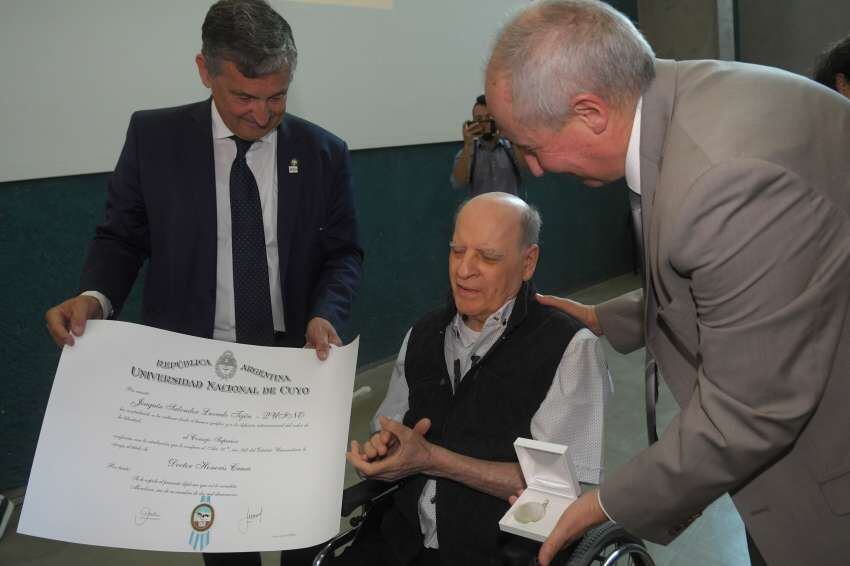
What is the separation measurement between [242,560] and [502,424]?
2.60 feet

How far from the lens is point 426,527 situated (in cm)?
178

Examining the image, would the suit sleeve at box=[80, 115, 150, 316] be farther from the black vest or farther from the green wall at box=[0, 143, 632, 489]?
the green wall at box=[0, 143, 632, 489]

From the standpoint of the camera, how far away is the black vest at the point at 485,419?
1.68m

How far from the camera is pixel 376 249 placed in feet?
14.8

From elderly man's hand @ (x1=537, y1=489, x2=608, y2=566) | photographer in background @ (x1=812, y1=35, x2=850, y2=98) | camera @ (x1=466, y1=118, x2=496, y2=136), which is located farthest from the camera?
camera @ (x1=466, y1=118, x2=496, y2=136)

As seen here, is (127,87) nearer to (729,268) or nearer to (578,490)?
(578,490)

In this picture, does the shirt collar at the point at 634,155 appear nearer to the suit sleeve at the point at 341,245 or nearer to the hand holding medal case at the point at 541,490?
the hand holding medal case at the point at 541,490

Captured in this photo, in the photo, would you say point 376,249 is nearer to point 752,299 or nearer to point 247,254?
point 247,254

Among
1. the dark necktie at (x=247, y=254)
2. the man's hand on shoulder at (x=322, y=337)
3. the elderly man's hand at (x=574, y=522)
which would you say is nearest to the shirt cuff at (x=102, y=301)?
the dark necktie at (x=247, y=254)

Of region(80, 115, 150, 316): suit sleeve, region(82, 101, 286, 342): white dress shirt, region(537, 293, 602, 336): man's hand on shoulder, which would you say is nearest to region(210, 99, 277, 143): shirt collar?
region(82, 101, 286, 342): white dress shirt

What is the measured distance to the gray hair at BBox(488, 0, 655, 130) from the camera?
107cm
